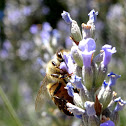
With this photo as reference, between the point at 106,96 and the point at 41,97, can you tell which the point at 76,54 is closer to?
the point at 106,96

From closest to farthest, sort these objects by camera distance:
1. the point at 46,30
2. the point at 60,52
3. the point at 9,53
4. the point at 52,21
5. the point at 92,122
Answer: the point at 92,122 < the point at 60,52 < the point at 46,30 < the point at 9,53 < the point at 52,21

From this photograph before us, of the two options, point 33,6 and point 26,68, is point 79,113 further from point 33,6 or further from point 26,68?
point 33,6

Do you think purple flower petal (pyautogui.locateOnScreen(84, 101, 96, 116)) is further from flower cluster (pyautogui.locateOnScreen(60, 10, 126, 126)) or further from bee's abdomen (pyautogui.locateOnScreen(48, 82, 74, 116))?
bee's abdomen (pyautogui.locateOnScreen(48, 82, 74, 116))

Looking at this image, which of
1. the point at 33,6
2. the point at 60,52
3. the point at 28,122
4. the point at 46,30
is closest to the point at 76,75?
the point at 60,52

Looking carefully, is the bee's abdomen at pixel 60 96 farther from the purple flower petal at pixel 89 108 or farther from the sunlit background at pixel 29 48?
the sunlit background at pixel 29 48

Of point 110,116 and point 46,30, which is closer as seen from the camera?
point 110,116

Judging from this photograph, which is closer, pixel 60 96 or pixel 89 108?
pixel 89 108

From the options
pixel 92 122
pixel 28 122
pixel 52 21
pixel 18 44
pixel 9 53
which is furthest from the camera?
pixel 52 21

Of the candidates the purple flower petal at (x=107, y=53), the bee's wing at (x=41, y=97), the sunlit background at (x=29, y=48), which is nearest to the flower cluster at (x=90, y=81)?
the purple flower petal at (x=107, y=53)

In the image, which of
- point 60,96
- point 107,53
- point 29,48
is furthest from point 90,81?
point 29,48
